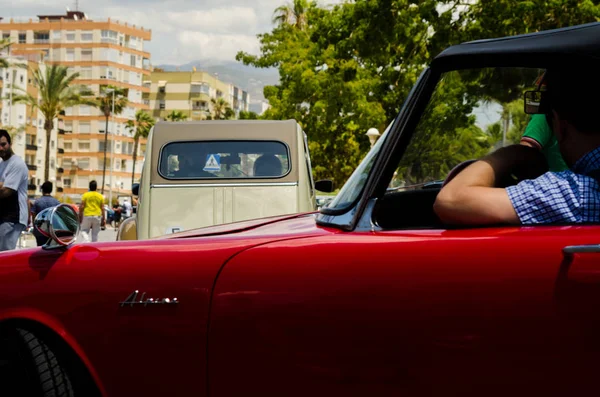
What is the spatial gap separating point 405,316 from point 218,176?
959 centimetres

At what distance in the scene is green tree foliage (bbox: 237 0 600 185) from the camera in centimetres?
308

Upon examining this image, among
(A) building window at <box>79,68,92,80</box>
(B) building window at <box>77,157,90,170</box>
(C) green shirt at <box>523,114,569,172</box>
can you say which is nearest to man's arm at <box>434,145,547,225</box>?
(C) green shirt at <box>523,114,569,172</box>

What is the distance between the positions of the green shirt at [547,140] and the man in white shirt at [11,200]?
787cm

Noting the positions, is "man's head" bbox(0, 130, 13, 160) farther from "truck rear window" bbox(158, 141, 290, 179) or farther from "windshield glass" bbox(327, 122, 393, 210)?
"windshield glass" bbox(327, 122, 393, 210)

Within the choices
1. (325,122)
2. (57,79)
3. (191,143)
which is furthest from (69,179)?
(191,143)

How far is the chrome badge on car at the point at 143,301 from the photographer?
2.76 m

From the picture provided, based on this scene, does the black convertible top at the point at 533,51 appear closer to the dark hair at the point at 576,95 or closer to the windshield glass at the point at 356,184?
the dark hair at the point at 576,95

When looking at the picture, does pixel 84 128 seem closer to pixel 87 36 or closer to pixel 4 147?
pixel 87 36

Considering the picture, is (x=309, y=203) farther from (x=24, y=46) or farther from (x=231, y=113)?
(x=24, y=46)

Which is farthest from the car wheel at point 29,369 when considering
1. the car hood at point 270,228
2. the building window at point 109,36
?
the building window at point 109,36

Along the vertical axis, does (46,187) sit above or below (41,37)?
below

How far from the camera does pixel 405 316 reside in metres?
2.54

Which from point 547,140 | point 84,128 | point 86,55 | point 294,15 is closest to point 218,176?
point 547,140

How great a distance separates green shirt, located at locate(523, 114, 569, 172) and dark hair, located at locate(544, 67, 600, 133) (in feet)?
0.59
